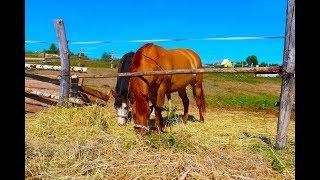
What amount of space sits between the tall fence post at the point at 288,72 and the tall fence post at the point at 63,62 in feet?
17.6

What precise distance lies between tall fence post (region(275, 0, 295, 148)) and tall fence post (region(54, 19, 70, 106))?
17.6 ft

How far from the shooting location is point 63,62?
944cm

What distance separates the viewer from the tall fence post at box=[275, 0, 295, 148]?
556 cm

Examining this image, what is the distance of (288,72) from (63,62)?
555cm

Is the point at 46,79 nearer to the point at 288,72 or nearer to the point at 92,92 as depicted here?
the point at 92,92

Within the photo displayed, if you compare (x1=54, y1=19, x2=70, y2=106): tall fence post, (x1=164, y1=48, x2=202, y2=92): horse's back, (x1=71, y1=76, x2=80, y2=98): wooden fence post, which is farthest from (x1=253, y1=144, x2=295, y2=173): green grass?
(x1=71, y1=76, x2=80, y2=98): wooden fence post

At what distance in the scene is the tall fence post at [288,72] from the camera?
5.56 metres

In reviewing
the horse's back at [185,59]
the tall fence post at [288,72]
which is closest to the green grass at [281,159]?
the tall fence post at [288,72]

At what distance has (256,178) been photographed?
3895 mm
